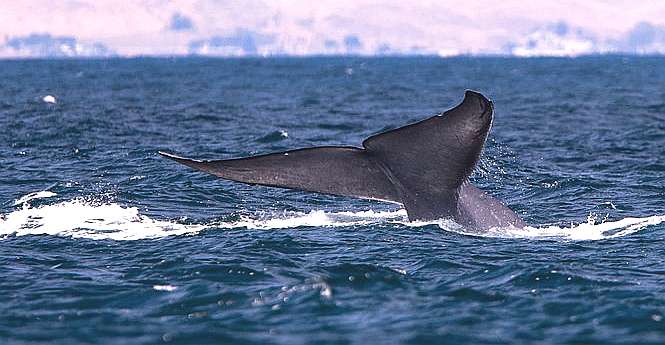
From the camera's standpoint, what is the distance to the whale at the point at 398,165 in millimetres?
11016

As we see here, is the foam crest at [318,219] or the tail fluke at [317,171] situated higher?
the tail fluke at [317,171]

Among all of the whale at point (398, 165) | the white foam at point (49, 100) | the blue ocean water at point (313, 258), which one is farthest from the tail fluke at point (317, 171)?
the white foam at point (49, 100)

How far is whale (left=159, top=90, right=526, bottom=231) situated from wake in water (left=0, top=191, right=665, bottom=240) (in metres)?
1.83

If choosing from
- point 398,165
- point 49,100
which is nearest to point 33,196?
point 398,165

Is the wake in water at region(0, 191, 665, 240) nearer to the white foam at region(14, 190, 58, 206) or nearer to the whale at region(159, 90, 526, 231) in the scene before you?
the white foam at region(14, 190, 58, 206)

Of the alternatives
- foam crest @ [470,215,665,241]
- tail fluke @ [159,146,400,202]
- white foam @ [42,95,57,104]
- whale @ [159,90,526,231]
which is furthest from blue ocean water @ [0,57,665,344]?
white foam @ [42,95,57,104]

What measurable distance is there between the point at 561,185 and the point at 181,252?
9301 millimetres

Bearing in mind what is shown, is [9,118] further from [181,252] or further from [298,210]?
[181,252]

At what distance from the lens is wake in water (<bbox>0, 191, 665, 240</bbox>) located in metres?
14.8

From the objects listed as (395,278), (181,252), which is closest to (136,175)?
(181,252)

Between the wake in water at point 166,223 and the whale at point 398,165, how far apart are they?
1827mm

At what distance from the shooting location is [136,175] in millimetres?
21688

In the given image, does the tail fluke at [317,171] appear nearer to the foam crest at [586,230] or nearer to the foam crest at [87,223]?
the foam crest at [586,230]

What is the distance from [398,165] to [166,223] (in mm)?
5216
